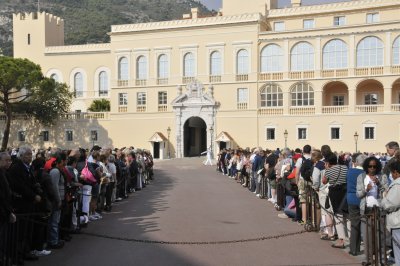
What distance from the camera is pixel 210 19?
50.7 metres

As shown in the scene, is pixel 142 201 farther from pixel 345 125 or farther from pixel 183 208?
pixel 345 125

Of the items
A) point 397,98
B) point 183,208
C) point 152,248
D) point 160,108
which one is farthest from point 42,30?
point 152,248

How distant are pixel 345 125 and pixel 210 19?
16.6 metres

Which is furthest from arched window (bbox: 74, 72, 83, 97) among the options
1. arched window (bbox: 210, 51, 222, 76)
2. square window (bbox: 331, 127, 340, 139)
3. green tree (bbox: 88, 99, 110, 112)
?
square window (bbox: 331, 127, 340, 139)

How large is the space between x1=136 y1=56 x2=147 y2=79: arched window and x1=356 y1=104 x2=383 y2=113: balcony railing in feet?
70.3

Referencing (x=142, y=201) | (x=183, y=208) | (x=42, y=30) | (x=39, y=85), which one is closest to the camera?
(x=183, y=208)

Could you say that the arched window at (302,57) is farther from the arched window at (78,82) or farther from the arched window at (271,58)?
the arched window at (78,82)

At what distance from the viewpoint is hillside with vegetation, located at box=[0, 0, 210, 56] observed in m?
116

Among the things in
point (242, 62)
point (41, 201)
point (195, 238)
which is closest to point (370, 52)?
point (242, 62)

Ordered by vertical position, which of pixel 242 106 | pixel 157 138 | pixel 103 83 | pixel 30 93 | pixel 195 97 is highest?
pixel 103 83

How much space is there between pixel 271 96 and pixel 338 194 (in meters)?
38.9

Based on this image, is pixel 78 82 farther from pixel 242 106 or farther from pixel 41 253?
pixel 41 253

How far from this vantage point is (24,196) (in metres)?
9.16

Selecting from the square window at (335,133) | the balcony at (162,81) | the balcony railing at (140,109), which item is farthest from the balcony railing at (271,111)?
the balcony railing at (140,109)
